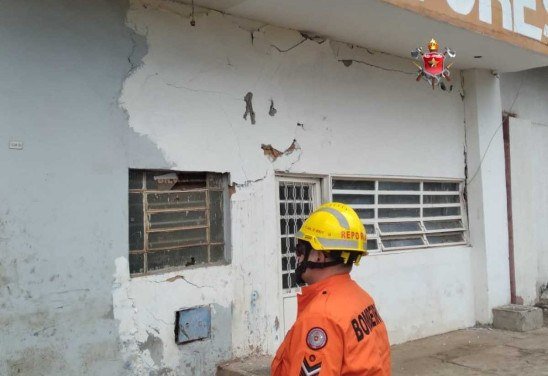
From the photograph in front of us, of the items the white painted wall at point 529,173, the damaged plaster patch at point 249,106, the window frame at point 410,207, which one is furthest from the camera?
the white painted wall at point 529,173

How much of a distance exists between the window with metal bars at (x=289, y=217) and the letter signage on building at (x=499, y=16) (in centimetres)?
196

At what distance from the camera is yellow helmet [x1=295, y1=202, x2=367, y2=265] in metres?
2.19

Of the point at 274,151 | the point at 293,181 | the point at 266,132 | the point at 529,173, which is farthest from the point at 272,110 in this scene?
the point at 529,173

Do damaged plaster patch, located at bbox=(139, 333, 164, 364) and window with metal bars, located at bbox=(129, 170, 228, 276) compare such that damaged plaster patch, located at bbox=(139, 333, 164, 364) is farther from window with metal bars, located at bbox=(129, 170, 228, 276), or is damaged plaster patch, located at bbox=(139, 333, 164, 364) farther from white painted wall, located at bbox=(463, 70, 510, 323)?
white painted wall, located at bbox=(463, 70, 510, 323)

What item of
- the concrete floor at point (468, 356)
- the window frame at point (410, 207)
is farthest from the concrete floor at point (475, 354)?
the window frame at point (410, 207)

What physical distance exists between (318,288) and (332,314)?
8.1 inches

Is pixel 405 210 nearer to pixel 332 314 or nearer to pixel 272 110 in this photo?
pixel 272 110

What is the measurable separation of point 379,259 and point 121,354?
10.1 feet

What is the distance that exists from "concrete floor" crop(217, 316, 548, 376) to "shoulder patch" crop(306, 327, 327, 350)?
2.61 meters

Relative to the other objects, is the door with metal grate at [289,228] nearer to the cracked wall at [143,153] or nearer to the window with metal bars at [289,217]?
the window with metal bars at [289,217]

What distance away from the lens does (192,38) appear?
15.3ft

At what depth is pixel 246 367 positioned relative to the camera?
4.60 metres

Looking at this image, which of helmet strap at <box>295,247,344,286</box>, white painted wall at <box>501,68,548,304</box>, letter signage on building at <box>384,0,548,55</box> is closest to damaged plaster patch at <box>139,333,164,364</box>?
helmet strap at <box>295,247,344,286</box>

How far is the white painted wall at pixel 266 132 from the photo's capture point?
14.6 feet
